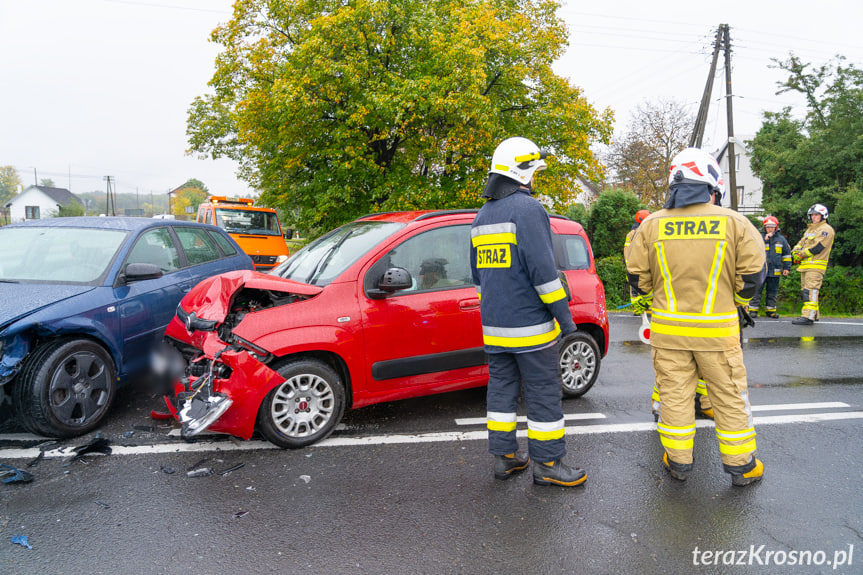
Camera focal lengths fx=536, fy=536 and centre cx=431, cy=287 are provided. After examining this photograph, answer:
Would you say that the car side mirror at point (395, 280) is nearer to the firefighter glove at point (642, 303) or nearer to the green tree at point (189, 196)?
the firefighter glove at point (642, 303)

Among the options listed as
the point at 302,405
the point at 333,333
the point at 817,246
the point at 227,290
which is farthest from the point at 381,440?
the point at 817,246

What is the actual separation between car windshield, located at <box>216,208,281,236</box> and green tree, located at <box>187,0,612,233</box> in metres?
0.71

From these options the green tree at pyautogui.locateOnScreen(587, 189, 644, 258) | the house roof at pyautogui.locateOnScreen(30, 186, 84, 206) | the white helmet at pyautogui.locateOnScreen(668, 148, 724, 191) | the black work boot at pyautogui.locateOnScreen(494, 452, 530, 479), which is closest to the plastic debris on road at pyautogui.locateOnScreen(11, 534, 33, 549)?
the black work boot at pyautogui.locateOnScreen(494, 452, 530, 479)

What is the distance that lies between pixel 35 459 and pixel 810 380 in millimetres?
7268

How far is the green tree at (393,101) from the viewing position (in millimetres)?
11758

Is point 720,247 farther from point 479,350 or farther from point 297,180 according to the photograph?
point 297,180

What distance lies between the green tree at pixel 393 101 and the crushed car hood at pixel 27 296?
8163 millimetres

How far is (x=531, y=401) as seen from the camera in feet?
11.2

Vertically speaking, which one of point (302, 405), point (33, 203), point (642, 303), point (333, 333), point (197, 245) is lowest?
point (302, 405)

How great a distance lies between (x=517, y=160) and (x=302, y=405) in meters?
2.30

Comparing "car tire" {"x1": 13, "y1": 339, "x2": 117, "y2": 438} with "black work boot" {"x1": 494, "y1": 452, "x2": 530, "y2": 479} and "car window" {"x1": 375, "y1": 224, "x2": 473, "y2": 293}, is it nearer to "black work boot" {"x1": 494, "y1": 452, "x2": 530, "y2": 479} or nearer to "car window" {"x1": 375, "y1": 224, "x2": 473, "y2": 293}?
"car window" {"x1": 375, "y1": 224, "x2": 473, "y2": 293}

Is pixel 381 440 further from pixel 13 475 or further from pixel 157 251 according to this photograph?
pixel 157 251

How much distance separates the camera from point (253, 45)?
544 inches

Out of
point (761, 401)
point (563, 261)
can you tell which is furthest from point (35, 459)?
point (761, 401)
